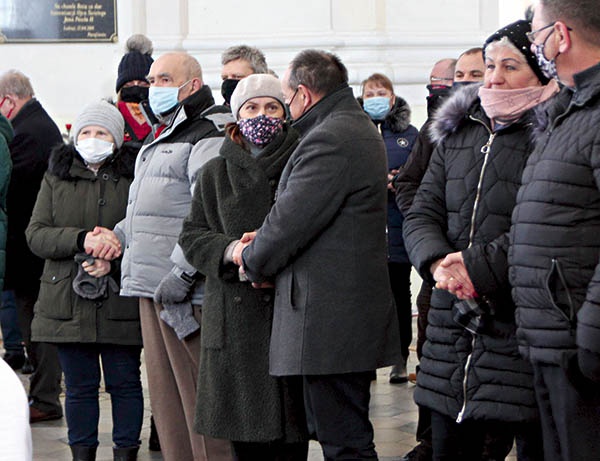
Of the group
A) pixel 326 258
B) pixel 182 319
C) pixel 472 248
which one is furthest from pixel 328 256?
pixel 182 319

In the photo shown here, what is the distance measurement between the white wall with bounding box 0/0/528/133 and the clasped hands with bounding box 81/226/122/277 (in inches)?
177

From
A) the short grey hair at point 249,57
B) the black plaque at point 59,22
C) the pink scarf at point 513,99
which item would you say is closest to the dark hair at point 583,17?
the pink scarf at point 513,99

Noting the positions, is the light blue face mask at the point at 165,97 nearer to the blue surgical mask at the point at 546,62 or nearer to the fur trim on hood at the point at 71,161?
the fur trim on hood at the point at 71,161

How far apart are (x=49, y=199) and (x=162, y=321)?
89 centimetres

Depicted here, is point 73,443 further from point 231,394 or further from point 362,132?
point 362,132

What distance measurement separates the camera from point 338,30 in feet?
32.2

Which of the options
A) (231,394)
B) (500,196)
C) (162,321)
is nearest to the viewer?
(500,196)

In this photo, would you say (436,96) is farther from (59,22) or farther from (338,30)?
(59,22)

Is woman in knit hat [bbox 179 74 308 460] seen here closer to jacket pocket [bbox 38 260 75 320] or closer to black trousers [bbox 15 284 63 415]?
jacket pocket [bbox 38 260 75 320]

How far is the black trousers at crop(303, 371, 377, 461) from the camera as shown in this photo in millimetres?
4199

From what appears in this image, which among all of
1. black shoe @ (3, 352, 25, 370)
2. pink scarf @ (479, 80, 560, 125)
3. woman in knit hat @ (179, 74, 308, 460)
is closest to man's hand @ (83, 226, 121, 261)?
woman in knit hat @ (179, 74, 308, 460)

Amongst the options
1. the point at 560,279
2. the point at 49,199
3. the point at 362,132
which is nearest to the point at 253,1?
the point at 49,199

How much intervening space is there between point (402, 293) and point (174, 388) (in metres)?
2.20

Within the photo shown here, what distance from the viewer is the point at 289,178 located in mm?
4191
